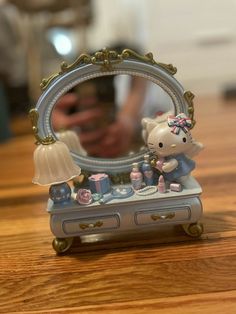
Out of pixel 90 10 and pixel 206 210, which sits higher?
pixel 90 10

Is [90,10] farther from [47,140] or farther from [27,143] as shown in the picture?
[47,140]

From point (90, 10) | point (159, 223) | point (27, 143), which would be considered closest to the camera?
point (159, 223)

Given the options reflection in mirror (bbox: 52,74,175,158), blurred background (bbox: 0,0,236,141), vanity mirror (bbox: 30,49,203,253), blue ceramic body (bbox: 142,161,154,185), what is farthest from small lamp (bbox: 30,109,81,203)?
blurred background (bbox: 0,0,236,141)

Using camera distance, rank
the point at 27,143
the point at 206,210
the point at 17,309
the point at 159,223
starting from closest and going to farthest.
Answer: the point at 17,309, the point at 159,223, the point at 206,210, the point at 27,143

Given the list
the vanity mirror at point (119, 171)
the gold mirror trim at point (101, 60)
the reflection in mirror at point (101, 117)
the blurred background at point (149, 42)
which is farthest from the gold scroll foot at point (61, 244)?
the blurred background at point (149, 42)

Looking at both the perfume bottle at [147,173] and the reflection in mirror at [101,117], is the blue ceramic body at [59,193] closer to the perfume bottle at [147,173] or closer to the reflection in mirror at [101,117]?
the perfume bottle at [147,173]

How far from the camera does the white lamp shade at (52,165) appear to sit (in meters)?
0.67

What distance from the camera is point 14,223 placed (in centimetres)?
88

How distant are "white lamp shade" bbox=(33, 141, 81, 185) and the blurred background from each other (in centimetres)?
137

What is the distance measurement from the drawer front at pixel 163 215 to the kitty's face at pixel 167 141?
82mm

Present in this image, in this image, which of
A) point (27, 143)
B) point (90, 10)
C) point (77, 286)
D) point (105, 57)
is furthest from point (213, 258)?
point (90, 10)

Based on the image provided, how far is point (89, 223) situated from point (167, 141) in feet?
0.53

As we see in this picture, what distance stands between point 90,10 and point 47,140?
1584 mm

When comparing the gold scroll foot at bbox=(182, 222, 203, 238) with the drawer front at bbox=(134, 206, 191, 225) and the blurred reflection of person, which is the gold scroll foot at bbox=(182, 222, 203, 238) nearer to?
the drawer front at bbox=(134, 206, 191, 225)
